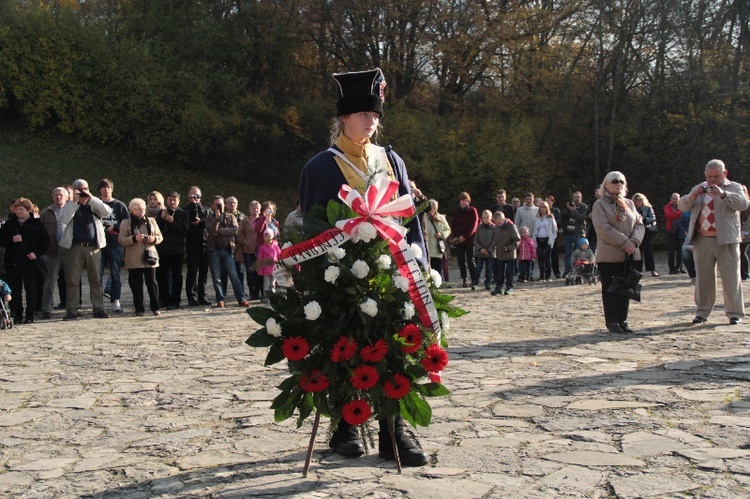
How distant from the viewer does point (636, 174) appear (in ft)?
108

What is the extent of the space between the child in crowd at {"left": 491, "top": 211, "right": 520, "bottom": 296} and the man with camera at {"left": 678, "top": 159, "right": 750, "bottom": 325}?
5315 millimetres

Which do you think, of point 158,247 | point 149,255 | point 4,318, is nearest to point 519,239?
point 158,247

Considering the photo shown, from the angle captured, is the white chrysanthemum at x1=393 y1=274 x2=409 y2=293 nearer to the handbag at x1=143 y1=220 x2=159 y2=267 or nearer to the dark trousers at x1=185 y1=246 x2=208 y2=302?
the handbag at x1=143 y1=220 x2=159 y2=267

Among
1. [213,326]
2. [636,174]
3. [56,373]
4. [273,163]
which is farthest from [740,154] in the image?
[56,373]

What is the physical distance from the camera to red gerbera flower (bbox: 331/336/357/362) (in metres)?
4.65

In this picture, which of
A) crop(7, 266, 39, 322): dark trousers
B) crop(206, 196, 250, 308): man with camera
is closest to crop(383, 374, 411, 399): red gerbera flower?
crop(7, 266, 39, 322): dark trousers

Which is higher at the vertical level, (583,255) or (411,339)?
(583,255)

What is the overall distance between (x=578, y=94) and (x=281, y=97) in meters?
11.5

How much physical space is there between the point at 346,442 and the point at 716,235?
711cm

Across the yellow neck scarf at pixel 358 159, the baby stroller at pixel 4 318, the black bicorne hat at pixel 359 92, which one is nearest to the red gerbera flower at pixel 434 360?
the yellow neck scarf at pixel 358 159

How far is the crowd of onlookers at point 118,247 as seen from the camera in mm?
13242

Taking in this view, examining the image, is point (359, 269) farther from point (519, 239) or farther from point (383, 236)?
point (519, 239)

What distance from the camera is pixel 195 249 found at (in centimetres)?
1525

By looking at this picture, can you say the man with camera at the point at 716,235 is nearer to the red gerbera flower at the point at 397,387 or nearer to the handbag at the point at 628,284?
the handbag at the point at 628,284
